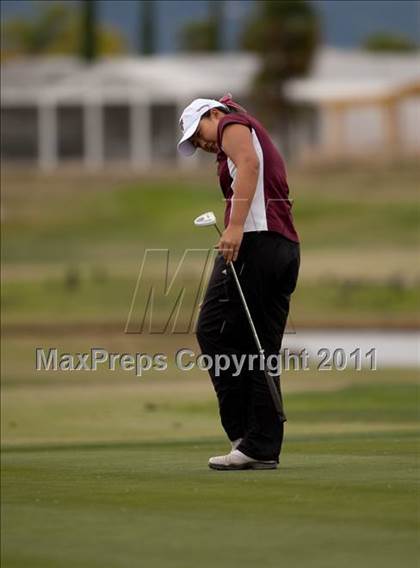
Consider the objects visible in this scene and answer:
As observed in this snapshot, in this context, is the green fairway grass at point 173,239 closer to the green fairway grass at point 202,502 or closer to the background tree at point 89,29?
the background tree at point 89,29

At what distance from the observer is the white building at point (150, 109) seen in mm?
69250

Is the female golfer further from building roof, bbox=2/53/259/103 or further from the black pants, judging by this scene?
building roof, bbox=2/53/259/103

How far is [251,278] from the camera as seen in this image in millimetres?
9570

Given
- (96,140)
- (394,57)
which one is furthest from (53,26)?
(96,140)

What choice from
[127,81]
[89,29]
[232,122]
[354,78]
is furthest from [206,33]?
[232,122]

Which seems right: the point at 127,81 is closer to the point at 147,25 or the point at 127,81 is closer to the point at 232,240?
the point at 147,25

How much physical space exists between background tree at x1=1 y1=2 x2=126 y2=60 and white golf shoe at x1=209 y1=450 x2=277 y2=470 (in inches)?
4245

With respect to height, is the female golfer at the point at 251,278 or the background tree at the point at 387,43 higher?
the female golfer at the point at 251,278

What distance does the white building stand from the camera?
69.2 m

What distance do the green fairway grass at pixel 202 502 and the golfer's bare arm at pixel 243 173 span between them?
1.28 meters

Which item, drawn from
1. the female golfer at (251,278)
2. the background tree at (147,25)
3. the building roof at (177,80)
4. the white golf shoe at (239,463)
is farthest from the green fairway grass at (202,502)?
the background tree at (147,25)

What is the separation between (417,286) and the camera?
3525cm

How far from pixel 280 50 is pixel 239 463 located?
57719mm

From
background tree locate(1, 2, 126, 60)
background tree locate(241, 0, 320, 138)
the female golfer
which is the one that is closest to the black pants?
the female golfer
